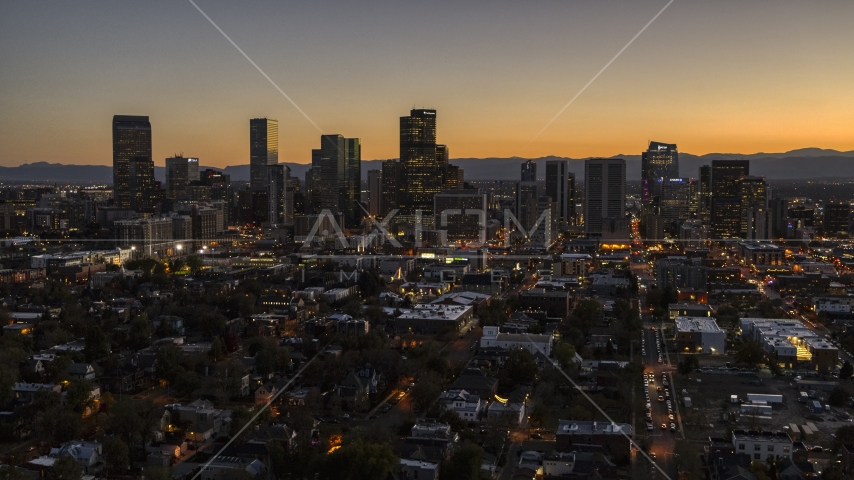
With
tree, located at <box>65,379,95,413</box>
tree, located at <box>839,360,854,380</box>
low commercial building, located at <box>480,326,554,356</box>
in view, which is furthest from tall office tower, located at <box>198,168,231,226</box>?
tree, located at <box>839,360,854,380</box>

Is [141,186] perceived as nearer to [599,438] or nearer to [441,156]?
[441,156]

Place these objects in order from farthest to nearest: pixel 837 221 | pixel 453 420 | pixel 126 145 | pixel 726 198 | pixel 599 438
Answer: pixel 126 145
pixel 726 198
pixel 837 221
pixel 453 420
pixel 599 438

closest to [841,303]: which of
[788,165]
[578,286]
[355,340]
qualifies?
[578,286]

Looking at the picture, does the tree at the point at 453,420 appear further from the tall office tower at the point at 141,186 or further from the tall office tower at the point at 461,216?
the tall office tower at the point at 141,186

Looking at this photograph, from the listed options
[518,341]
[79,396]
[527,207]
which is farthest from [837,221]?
[79,396]

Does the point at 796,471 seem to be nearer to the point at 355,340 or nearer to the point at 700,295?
the point at 355,340

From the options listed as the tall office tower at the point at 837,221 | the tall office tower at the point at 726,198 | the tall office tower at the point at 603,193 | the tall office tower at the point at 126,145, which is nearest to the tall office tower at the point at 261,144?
the tall office tower at the point at 126,145
